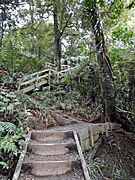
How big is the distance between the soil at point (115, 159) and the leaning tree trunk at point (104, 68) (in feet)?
2.76

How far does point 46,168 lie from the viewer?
3957 millimetres

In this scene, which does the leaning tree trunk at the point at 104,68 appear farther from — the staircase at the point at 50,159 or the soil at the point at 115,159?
the staircase at the point at 50,159

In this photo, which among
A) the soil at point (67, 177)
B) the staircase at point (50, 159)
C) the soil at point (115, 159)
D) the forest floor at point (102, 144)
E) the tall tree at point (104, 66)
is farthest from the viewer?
the tall tree at point (104, 66)

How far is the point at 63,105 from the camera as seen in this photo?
8.79 meters

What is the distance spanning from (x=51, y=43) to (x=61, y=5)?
604 cm

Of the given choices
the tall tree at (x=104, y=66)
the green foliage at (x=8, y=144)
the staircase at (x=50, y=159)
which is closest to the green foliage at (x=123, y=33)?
the tall tree at (x=104, y=66)

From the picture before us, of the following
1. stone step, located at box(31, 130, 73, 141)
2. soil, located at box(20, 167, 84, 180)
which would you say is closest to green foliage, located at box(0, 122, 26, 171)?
soil, located at box(20, 167, 84, 180)

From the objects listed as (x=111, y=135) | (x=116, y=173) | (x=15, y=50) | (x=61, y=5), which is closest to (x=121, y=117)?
(x=111, y=135)

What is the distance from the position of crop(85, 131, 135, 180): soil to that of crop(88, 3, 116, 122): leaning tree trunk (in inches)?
33.1

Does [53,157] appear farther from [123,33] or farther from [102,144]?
[123,33]

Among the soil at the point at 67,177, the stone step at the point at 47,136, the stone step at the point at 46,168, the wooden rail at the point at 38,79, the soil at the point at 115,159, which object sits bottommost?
the soil at the point at 115,159

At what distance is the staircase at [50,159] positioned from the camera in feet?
12.6

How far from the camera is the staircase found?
12.6 feet

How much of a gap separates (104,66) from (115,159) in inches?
122
